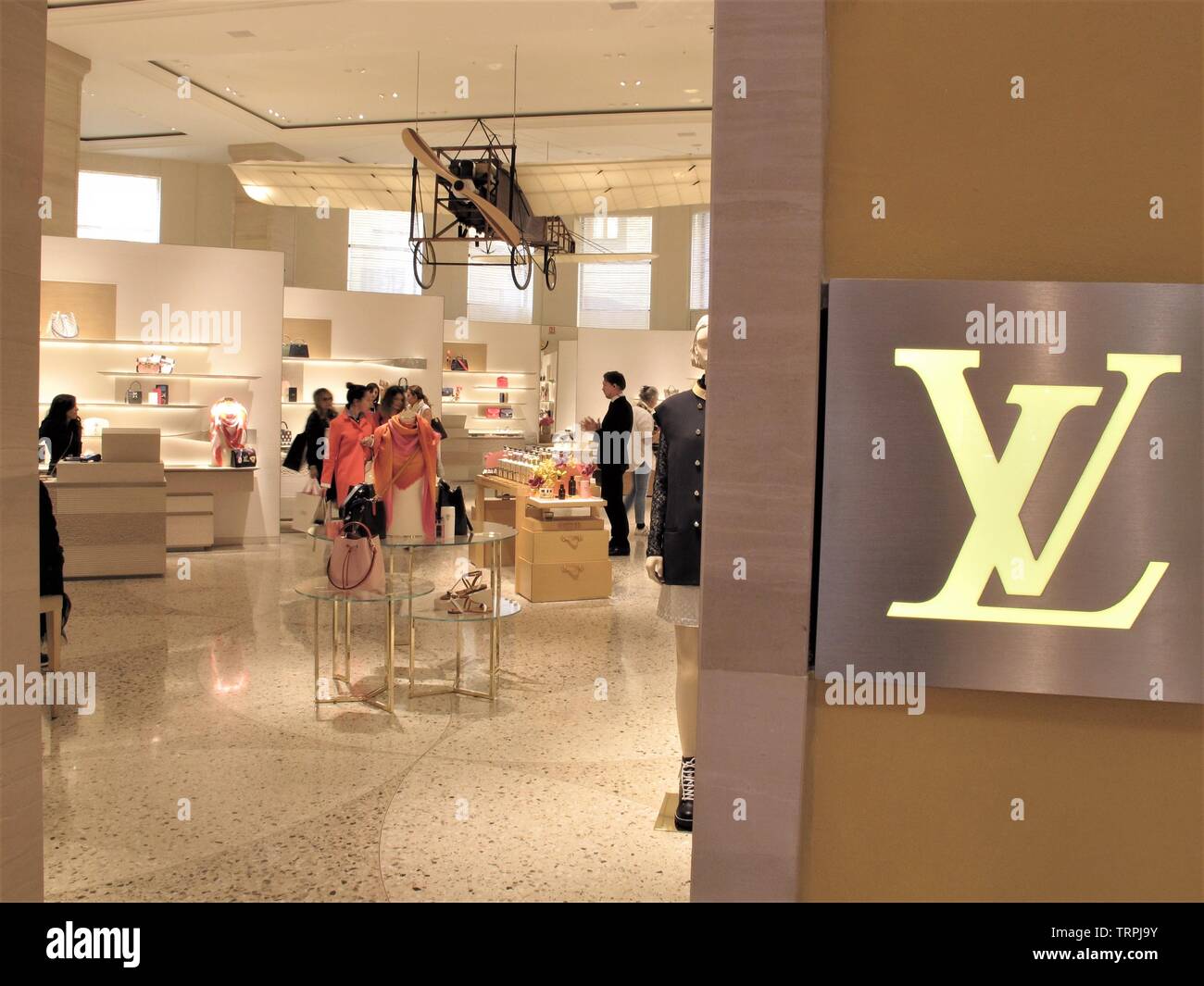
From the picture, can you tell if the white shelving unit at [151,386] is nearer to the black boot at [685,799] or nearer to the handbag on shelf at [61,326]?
the handbag on shelf at [61,326]

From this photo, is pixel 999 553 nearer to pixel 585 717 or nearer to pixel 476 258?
pixel 585 717

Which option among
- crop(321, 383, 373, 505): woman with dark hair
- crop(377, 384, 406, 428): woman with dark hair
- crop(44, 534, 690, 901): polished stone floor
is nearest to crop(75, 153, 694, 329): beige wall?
crop(321, 383, 373, 505): woman with dark hair

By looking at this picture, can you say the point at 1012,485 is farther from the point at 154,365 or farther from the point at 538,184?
the point at 538,184

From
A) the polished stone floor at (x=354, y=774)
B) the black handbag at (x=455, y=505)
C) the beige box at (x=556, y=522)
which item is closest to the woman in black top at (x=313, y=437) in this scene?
the beige box at (x=556, y=522)

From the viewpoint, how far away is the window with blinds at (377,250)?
64.3 ft

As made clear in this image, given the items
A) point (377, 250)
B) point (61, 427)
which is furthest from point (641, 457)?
point (377, 250)

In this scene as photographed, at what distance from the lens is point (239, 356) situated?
34.9 ft

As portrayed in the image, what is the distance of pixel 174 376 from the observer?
10555 mm

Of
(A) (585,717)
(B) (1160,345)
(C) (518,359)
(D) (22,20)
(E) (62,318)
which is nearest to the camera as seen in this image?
(B) (1160,345)

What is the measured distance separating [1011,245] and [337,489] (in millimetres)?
6990

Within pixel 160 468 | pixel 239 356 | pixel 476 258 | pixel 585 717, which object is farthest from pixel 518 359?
pixel 585 717

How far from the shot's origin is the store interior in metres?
3.66

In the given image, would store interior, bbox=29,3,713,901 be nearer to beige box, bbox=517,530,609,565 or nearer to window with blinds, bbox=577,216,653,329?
beige box, bbox=517,530,609,565
